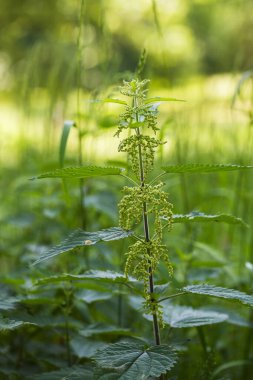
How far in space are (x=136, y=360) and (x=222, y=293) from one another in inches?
6.5

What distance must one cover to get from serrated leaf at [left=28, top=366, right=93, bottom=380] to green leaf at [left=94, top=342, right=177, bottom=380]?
0.31 feet

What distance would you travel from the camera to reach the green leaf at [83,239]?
0.84 meters

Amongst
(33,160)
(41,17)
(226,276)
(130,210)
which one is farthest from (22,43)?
(130,210)

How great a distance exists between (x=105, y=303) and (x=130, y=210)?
2.34 ft

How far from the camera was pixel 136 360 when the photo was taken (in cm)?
85

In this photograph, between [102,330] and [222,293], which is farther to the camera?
[102,330]

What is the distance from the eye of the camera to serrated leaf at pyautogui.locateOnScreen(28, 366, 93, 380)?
0.95m

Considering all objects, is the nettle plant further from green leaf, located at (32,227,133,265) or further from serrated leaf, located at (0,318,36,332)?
serrated leaf, located at (0,318,36,332)

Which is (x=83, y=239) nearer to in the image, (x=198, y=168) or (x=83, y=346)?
(x=198, y=168)

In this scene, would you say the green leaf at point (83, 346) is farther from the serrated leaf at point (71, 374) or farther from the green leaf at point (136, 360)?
the green leaf at point (136, 360)

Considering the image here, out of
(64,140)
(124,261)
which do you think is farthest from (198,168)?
(124,261)

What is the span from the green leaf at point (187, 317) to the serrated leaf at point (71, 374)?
0.60ft

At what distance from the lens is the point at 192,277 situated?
1481 millimetres

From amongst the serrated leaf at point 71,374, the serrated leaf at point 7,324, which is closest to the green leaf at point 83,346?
the serrated leaf at point 71,374
